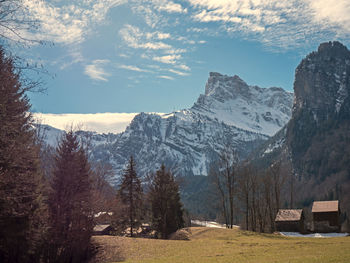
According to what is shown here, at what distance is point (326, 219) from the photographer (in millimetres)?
50031

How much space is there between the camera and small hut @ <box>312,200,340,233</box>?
1944 inches

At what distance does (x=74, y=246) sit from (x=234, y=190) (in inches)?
1113

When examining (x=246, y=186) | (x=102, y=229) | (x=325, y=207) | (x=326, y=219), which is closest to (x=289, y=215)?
(x=326, y=219)

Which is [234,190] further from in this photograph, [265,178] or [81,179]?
[81,179]

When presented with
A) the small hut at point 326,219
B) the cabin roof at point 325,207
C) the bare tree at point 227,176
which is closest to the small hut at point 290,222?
the small hut at point 326,219

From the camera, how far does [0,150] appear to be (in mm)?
12320

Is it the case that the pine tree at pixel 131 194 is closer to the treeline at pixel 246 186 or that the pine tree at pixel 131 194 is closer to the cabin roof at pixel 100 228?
the cabin roof at pixel 100 228

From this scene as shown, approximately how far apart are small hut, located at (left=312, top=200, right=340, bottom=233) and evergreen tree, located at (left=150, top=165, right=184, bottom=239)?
2148cm

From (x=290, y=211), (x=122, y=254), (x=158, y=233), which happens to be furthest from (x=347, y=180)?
(x=122, y=254)

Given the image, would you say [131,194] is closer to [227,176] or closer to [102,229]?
[102,229]

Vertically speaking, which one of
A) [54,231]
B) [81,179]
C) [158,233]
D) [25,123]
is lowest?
[158,233]

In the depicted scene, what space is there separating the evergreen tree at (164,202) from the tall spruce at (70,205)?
61.3 ft

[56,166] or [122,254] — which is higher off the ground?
[56,166]

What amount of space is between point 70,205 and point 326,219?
4067 centimetres
